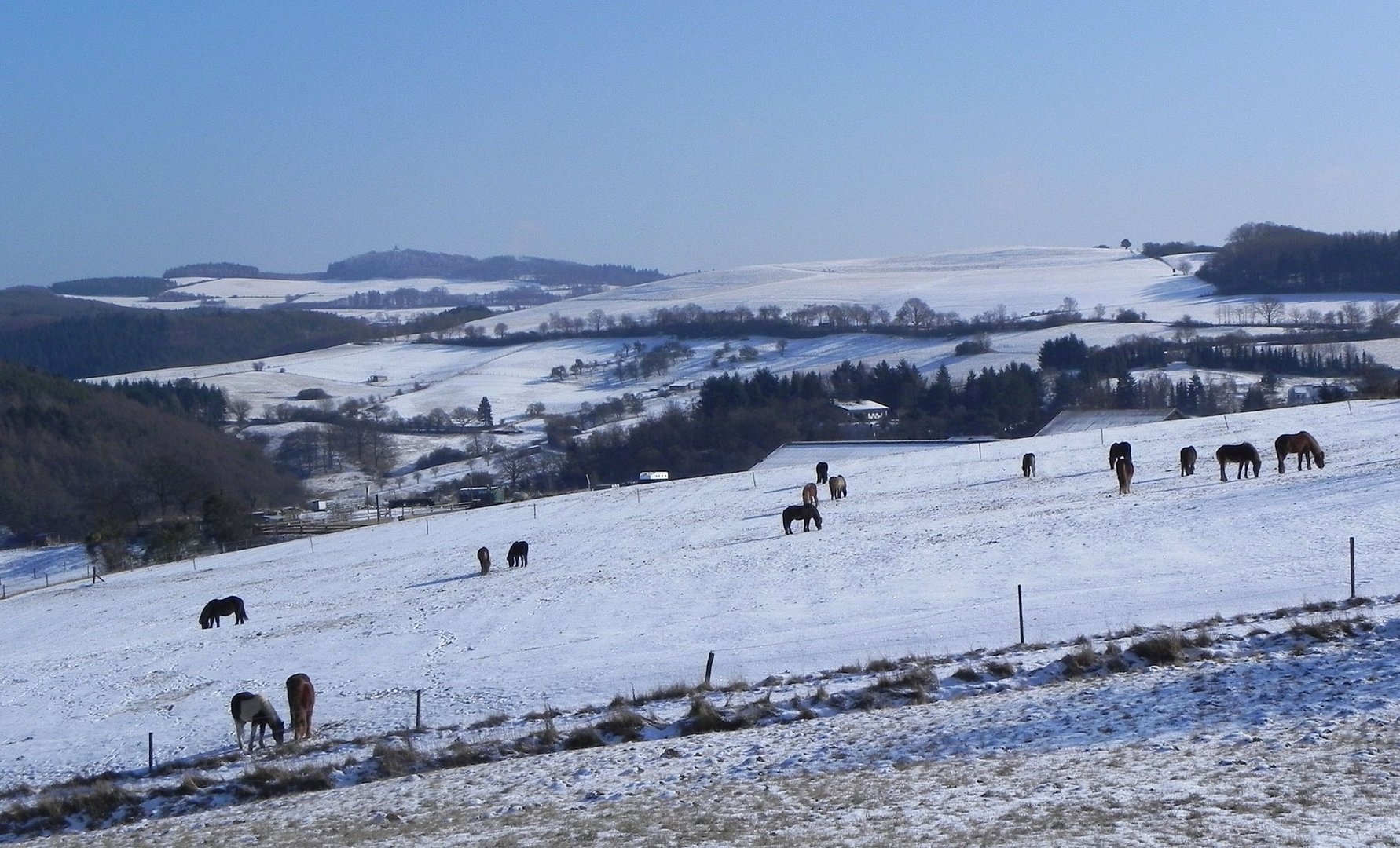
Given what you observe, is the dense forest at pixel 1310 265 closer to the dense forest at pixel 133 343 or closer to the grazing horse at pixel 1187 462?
the grazing horse at pixel 1187 462

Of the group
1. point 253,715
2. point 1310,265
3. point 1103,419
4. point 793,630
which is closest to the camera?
point 253,715

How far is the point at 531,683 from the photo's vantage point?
20125 mm

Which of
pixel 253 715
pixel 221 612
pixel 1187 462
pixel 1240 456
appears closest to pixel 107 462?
pixel 221 612

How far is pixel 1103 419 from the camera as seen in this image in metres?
68.9

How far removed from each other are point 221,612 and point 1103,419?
50.7m

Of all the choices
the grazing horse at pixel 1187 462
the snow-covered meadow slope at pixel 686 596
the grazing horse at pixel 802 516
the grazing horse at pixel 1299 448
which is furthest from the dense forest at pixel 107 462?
the grazing horse at pixel 1299 448

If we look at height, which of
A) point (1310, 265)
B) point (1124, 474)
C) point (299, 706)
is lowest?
point (299, 706)

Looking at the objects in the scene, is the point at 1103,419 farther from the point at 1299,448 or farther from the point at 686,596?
the point at 686,596

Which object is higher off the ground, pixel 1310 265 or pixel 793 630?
pixel 1310 265

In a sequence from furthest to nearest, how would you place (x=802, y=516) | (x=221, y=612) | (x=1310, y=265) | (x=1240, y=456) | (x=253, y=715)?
(x=1310, y=265), (x=802, y=516), (x=1240, y=456), (x=221, y=612), (x=253, y=715)

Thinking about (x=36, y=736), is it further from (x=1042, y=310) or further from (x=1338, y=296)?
(x=1042, y=310)

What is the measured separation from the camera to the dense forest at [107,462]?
220 feet

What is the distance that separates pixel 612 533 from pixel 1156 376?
66.6 metres

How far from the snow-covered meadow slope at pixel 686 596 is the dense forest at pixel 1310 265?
318ft
